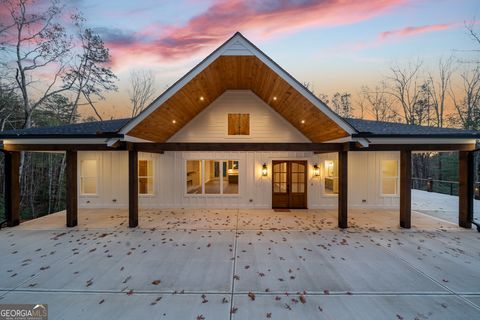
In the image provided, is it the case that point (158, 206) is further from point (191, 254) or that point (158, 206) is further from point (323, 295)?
point (323, 295)

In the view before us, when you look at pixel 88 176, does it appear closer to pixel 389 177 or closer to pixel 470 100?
pixel 389 177

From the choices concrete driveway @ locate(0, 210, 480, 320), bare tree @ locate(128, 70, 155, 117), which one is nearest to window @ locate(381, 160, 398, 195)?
concrete driveway @ locate(0, 210, 480, 320)

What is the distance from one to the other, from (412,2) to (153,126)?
43.4ft

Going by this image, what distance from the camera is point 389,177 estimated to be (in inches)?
366

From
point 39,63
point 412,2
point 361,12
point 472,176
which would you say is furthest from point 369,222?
point 39,63

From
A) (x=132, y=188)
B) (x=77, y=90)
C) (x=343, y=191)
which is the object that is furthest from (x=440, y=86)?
(x=77, y=90)

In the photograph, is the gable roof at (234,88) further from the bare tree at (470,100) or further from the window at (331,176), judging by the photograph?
the bare tree at (470,100)

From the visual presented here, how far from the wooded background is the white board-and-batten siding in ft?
25.8

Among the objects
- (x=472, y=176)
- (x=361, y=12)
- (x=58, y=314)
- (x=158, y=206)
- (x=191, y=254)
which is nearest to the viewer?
(x=58, y=314)

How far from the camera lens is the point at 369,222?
7.20 metres

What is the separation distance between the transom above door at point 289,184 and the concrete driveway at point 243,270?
7.42 ft

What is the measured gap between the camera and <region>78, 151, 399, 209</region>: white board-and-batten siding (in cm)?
916

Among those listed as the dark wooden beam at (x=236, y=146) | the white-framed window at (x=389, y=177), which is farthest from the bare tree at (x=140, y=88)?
the white-framed window at (x=389, y=177)

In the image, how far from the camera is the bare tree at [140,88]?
18.8 m
